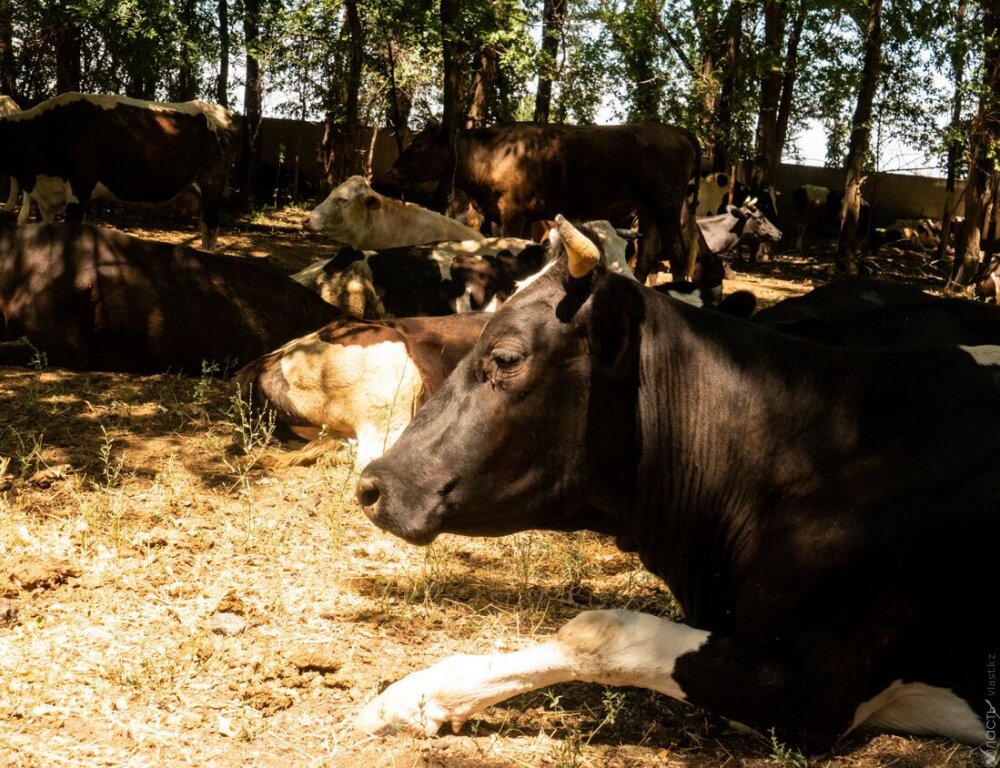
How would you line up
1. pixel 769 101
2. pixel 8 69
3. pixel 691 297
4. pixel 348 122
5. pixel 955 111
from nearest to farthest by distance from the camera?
pixel 691 297
pixel 348 122
pixel 8 69
pixel 769 101
pixel 955 111

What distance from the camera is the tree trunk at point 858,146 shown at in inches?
803

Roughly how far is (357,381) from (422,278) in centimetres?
266

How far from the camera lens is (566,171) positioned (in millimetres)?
14023

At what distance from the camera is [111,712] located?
3.58 metres

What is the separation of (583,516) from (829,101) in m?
17.6

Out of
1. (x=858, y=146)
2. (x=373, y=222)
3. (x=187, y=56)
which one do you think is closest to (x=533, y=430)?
(x=373, y=222)

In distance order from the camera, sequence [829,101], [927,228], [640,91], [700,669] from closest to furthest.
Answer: [700,669] < [829,101] < [640,91] < [927,228]

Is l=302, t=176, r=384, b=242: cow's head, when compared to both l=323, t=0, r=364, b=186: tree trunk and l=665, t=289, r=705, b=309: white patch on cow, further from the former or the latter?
l=323, t=0, r=364, b=186: tree trunk

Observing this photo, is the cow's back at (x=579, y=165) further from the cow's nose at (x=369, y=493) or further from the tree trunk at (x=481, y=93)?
the cow's nose at (x=369, y=493)

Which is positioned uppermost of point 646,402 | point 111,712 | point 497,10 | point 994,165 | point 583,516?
point 497,10

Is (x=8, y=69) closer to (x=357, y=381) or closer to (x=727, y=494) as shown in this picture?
(x=357, y=381)

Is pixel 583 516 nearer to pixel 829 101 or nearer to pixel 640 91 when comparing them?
pixel 829 101

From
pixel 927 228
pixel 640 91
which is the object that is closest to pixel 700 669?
pixel 640 91

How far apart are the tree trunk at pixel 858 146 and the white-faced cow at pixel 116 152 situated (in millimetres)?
11847
